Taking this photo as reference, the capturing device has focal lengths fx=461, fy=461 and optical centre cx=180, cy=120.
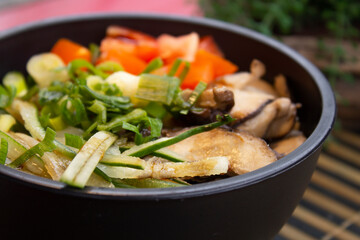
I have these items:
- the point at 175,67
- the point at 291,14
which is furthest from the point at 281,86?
the point at 291,14

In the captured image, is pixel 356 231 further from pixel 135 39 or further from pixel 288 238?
pixel 135 39

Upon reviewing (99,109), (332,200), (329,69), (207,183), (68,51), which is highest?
(68,51)

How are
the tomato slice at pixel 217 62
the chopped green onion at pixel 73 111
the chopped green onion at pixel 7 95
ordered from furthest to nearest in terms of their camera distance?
the tomato slice at pixel 217 62, the chopped green onion at pixel 7 95, the chopped green onion at pixel 73 111

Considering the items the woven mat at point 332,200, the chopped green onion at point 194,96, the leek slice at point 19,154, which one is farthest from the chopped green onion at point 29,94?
the woven mat at point 332,200

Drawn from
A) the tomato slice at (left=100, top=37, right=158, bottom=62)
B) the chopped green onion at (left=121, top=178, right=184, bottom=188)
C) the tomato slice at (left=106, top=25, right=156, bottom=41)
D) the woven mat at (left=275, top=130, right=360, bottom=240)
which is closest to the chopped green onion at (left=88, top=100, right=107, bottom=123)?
the chopped green onion at (left=121, top=178, right=184, bottom=188)

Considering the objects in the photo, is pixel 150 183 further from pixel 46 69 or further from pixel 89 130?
pixel 46 69

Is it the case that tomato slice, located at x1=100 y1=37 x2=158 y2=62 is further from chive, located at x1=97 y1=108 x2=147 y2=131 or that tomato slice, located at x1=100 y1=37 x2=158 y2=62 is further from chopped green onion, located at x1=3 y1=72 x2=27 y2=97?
chive, located at x1=97 y1=108 x2=147 y2=131

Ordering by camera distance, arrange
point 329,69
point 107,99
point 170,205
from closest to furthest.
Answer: point 170,205
point 107,99
point 329,69

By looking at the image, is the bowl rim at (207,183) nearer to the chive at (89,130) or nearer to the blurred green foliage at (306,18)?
the chive at (89,130)
